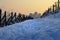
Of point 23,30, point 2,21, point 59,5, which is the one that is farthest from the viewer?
point 59,5

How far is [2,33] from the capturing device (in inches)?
48.4

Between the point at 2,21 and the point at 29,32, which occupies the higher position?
the point at 29,32

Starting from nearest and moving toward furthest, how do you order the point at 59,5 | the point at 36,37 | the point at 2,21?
the point at 36,37 < the point at 2,21 < the point at 59,5

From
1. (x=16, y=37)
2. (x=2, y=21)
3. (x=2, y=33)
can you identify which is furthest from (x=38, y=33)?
(x=2, y=21)

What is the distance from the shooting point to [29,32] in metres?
1.15

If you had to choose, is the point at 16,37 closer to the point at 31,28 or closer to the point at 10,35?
the point at 10,35

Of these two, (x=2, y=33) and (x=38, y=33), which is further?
(x=2, y=33)

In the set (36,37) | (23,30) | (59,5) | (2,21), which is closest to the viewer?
(36,37)

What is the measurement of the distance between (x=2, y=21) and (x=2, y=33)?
2.39 metres

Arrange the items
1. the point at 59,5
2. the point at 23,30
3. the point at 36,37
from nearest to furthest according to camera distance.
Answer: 1. the point at 36,37
2. the point at 23,30
3. the point at 59,5

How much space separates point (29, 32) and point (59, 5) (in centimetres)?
530

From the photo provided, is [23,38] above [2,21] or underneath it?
above

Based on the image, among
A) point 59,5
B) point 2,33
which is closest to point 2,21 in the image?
point 2,33

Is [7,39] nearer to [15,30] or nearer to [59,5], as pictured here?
[15,30]
